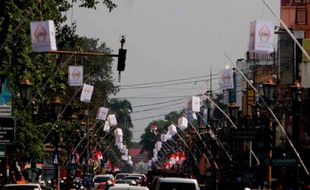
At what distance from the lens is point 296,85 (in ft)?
172

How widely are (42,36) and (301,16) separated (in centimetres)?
8246

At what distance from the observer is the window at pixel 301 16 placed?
388ft

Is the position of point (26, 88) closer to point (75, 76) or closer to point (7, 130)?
point (7, 130)

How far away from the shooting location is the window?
11819 cm

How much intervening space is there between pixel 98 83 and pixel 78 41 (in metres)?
113

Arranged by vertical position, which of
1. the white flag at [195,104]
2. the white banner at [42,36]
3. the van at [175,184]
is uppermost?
the white flag at [195,104]

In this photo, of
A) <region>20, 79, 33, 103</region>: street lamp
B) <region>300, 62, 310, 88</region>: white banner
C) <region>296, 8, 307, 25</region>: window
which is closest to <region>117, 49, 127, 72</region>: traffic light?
<region>20, 79, 33, 103</region>: street lamp

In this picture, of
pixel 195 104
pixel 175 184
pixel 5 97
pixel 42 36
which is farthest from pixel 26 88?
pixel 195 104

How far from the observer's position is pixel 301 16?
12038 cm

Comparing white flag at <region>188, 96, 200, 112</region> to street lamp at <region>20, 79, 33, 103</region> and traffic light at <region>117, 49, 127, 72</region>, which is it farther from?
traffic light at <region>117, 49, 127, 72</region>

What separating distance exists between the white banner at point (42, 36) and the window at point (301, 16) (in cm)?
7940

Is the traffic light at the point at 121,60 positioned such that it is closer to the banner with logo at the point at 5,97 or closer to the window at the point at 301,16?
the banner with logo at the point at 5,97

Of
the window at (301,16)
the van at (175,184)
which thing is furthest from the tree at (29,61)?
the window at (301,16)

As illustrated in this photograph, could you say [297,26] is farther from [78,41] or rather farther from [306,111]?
[78,41]
